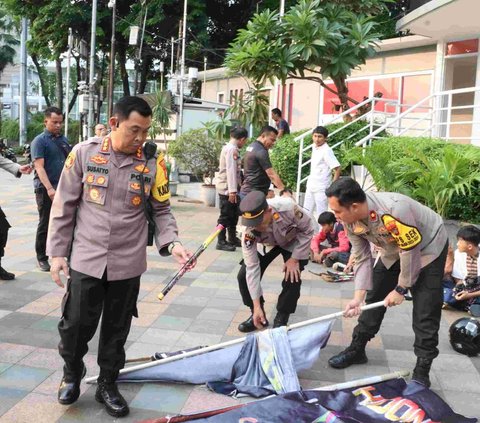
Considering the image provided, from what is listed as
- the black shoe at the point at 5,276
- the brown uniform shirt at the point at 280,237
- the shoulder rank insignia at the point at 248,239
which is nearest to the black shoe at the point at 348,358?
the brown uniform shirt at the point at 280,237

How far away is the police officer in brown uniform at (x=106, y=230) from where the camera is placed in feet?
9.86

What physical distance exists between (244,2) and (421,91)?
14.3 m

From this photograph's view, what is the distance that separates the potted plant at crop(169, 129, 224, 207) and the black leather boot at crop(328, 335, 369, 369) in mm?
8865

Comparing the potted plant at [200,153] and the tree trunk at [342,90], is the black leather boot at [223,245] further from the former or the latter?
the potted plant at [200,153]

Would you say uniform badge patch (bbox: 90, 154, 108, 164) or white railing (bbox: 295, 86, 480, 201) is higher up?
white railing (bbox: 295, 86, 480, 201)

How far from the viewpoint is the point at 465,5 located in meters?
9.00

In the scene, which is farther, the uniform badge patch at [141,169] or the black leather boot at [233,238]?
the black leather boot at [233,238]

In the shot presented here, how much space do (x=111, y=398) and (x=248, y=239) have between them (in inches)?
60.7

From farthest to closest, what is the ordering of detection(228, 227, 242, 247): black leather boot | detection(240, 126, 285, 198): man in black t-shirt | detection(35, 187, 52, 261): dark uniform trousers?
detection(228, 227, 242, 247): black leather boot → detection(240, 126, 285, 198): man in black t-shirt → detection(35, 187, 52, 261): dark uniform trousers

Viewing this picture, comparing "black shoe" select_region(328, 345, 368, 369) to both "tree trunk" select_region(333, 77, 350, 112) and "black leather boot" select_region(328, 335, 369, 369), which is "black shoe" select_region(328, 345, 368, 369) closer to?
"black leather boot" select_region(328, 335, 369, 369)

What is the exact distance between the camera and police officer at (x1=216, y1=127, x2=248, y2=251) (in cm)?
763

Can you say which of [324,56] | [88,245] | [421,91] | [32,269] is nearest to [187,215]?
[324,56]

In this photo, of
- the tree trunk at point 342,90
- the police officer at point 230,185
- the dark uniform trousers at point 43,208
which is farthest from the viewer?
the tree trunk at point 342,90

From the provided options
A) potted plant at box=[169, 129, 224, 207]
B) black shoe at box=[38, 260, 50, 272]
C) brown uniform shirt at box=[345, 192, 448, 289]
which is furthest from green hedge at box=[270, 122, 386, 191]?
brown uniform shirt at box=[345, 192, 448, 289]
